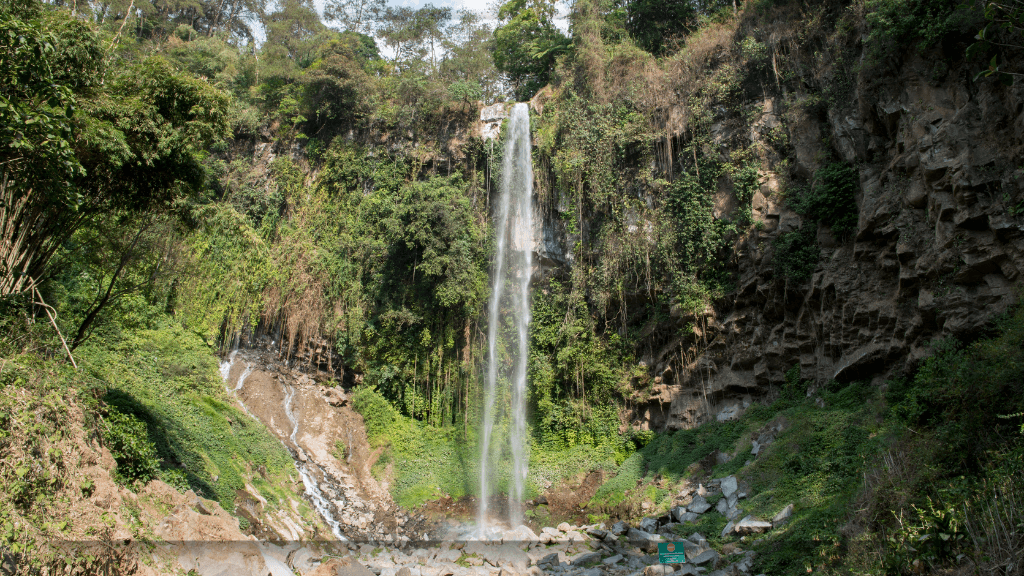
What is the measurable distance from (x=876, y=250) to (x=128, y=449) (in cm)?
1542

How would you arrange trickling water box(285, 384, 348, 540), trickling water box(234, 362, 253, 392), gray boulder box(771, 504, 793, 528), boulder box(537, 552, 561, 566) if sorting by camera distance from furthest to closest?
trickling water box(234, 362, 253, 392) → trickling water box(285, 384, 348, 540) → boulder box(537, 552, 561, 566) → gray boulder box(771, 504, 793, 528)

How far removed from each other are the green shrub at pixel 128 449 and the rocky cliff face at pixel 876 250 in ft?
44.1

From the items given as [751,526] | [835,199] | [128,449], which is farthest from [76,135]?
[835,199]

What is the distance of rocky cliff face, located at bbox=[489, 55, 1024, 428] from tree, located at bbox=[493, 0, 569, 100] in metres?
11.4

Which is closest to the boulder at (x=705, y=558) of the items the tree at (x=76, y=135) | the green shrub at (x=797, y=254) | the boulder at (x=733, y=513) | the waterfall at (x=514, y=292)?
the boulder at (x=733, y=513)

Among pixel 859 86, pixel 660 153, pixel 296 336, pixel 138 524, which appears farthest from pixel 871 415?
pixel 296 336

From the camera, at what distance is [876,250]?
12.8m

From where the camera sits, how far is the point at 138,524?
24.1ft

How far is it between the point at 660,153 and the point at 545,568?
13945 mm

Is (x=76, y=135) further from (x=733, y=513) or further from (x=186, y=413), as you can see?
(x=733, y=513)

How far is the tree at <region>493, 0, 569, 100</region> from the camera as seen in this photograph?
2622 centimetres

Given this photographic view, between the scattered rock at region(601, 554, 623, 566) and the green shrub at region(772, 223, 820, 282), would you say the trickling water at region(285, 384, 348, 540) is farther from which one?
the green shrub at region(772, 223, 820, 282)

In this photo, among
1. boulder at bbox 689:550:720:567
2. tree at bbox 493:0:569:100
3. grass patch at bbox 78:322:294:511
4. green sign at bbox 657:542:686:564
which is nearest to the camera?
green sign at bbox 657:542:686:564

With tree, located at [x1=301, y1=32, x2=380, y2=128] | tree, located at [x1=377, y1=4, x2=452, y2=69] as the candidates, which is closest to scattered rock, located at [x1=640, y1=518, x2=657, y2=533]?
tree, located at [x1=301, y1=32, x2=380, y2=128]
